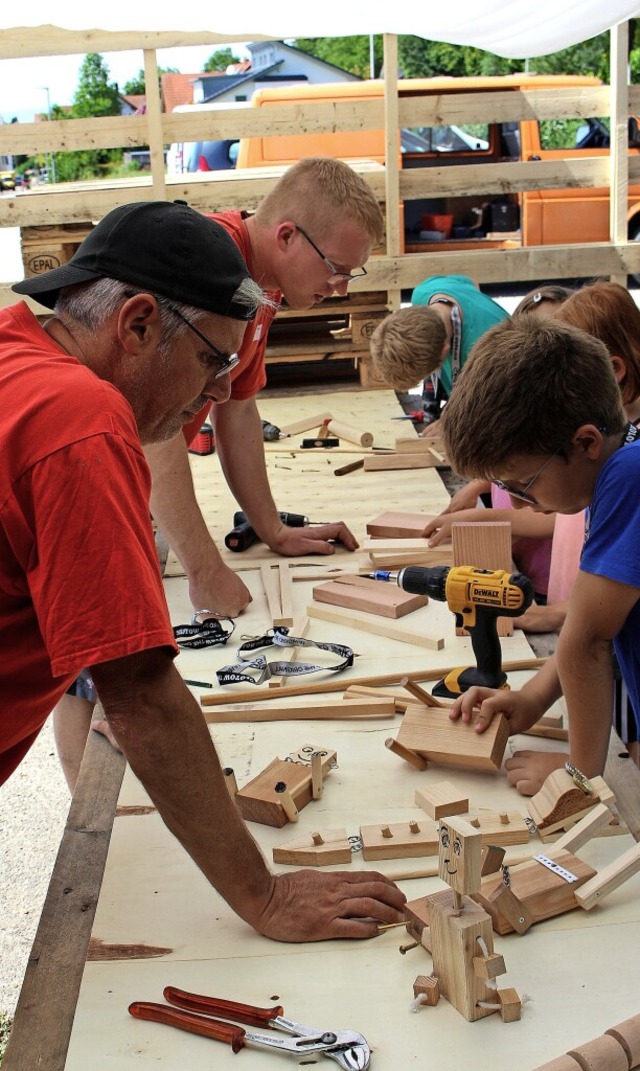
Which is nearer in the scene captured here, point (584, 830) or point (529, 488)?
point (584, 830)

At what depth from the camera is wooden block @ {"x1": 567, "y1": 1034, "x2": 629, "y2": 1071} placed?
1.54 metres

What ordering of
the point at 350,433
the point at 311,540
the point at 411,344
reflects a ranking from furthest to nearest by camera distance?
the point at 350,433 < the point at 411,344 < the point at 311,540

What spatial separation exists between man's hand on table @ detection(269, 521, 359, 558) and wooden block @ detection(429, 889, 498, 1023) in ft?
8.32

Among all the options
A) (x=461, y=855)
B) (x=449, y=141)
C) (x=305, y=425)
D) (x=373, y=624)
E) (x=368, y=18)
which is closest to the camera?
(x=461, y=855)

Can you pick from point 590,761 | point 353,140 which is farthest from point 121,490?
point 353,140

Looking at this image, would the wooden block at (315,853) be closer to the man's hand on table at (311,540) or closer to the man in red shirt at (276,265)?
the man in red shirt at (276,265)

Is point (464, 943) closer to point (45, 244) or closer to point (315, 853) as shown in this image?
point (315, 853)

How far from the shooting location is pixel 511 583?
2.69 m

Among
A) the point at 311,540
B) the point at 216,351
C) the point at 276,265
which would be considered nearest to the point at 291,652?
the point at 311,540

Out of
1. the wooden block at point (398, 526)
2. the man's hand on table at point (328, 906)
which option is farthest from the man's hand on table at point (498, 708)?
the wooden block at point (398, 526)

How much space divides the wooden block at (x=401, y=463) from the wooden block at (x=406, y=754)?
308 cm

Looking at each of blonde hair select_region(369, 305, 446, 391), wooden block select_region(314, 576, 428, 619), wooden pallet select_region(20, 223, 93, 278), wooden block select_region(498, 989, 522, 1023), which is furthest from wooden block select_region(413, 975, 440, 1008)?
wooden pallet select_region(20, 223, 93, 278)

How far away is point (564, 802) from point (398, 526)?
216 cm

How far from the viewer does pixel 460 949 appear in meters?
1.69
